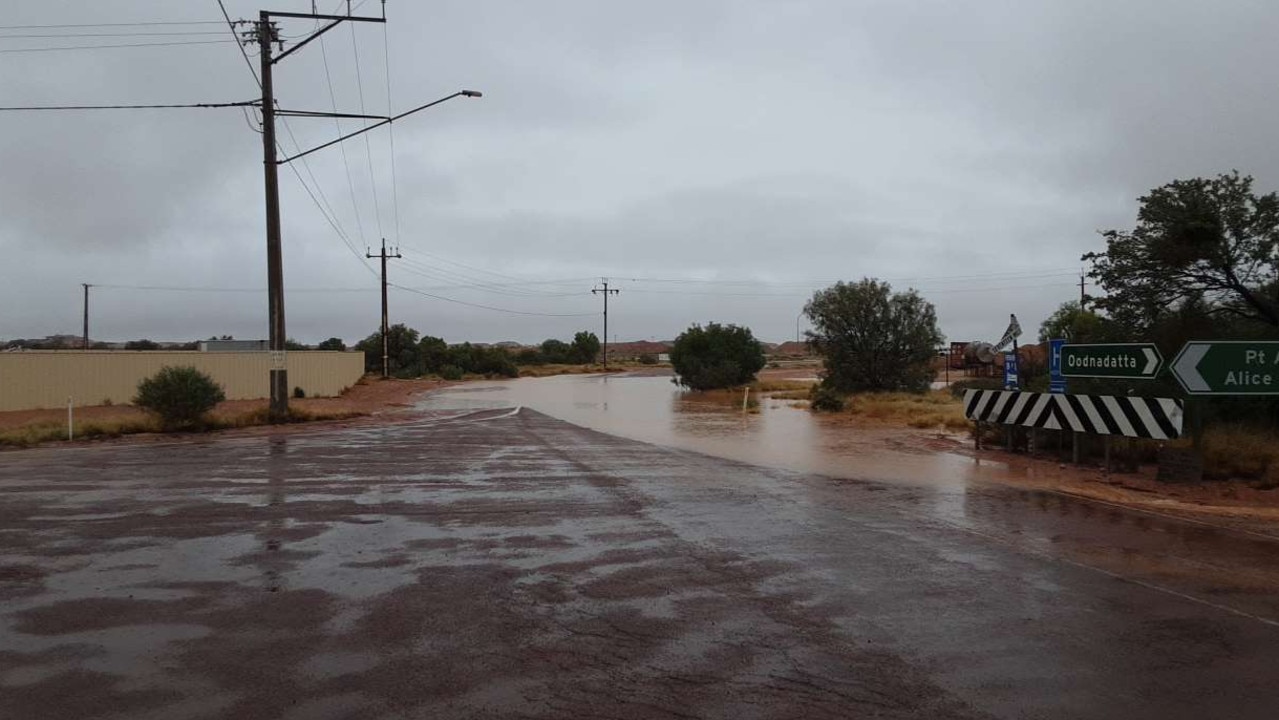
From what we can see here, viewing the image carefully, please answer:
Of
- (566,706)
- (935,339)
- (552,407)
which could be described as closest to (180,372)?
(552,407)

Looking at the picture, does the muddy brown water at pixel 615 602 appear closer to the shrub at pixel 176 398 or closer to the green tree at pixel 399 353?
the shrub at pixel 176 398

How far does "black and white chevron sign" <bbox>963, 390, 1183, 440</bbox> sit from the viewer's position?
14.1m

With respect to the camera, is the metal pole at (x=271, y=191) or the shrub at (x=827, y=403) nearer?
the metal pole at (x=271, y=191)

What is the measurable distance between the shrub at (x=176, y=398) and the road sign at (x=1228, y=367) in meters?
21.8

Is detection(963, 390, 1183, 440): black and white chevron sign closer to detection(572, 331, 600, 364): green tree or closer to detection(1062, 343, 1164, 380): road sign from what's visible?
detection(1062, 343, 1164, 380): road sign

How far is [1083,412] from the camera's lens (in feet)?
51.0

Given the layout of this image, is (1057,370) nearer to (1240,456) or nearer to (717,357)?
(1240,456)

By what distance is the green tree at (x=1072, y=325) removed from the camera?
21719 mm

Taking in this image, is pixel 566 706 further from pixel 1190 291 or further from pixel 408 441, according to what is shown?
pixel 1190 291

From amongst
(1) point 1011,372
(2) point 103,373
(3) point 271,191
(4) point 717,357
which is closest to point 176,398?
(3) point 271,191

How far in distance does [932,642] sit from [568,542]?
411 centimetres

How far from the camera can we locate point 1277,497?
41.7 ft

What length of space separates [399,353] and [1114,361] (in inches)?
2964

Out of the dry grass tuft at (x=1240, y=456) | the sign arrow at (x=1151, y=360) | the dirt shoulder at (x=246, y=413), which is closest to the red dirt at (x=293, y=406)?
the dirt shoulder at (x=246, y=413)
